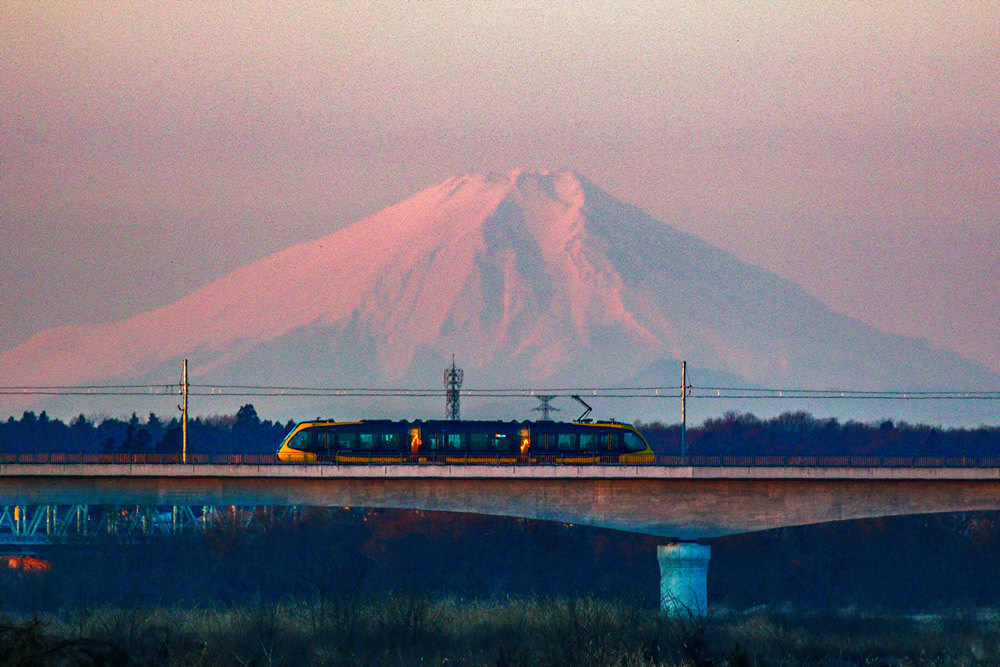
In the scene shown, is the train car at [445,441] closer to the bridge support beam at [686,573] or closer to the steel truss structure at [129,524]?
the bridge support beam at [686,573]

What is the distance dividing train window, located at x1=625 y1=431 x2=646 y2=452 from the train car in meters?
1.06

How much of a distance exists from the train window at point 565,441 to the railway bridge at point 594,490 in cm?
746

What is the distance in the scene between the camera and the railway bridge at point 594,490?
8812 cm

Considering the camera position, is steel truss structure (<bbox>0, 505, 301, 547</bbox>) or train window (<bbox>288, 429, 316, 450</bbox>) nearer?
train window (<bbox>288, 429, 316, 450</bbox>)

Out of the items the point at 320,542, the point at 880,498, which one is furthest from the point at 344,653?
the point at 320,542

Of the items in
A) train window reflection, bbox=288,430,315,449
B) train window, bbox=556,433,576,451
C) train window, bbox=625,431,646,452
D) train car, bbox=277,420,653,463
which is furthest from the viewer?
train window, bbox=625,431,646,452

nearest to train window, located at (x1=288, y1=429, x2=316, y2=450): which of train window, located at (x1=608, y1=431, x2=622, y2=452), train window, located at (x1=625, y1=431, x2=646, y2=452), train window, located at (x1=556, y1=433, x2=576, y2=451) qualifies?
train window, located at (x1=556, y1=433, x2=576, y2=451)

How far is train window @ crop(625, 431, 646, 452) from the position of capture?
10096 centimetres

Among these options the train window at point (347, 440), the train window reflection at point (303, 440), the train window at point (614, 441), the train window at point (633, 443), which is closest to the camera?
the train window at point (347, 440)

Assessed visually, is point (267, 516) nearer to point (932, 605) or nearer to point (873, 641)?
point (932, 605)

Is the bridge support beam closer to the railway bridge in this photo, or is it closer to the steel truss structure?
the railway bridge

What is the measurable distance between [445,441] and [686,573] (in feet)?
59.4

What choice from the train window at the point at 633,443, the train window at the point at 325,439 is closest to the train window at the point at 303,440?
the train window at the point at 325,439

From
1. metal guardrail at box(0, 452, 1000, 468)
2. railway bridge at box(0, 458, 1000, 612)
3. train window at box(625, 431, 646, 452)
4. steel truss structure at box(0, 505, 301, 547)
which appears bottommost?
steel truss structure at box(0, 505, 301, 547)
